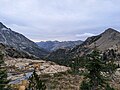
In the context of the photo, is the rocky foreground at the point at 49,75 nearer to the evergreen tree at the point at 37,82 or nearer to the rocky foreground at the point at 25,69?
the rocky foreground at the point at 25,69

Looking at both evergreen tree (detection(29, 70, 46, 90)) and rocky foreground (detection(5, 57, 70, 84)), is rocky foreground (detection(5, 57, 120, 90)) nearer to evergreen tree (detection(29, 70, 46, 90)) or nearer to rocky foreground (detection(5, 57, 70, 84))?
rocky foreground (detection(5, 57, 70, 84))

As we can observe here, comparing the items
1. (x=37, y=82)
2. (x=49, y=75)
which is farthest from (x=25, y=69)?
(x=37, y=82)

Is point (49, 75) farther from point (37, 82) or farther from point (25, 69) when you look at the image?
point (37, 82)

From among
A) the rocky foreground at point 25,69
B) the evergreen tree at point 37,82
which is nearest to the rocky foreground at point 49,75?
the rocky foreground at point 25,69

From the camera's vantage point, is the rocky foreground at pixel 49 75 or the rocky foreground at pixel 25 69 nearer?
the rocky foreground at pixel 49 75

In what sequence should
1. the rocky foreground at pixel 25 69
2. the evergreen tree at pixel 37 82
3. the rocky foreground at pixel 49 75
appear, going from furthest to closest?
the rocky foreground at pixel 25 69 < the rocky foreground at pixel 49 75 < the evergreen tree at pixel 37 82

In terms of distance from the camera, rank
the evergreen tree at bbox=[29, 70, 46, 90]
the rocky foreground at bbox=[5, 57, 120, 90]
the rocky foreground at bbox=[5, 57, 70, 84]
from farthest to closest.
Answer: the rocky foreground at bbox=[5, 57, 70, 84]
the rocky foreground at bbox=[5, 57, 120, 90]
the evergreen tree at bbox=[29, 70, 46, 90]

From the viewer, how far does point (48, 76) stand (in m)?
117

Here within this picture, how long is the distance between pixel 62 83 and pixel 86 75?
70.6m

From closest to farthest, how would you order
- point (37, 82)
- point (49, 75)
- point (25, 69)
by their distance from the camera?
point (37, 82), point (49, 75), point (25, 69)

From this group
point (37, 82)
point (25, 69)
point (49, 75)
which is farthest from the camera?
point (25, 69)

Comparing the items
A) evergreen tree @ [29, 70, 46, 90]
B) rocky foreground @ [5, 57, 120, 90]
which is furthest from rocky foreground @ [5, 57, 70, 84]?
evergreen tree @ [29, 70, 46, 90]

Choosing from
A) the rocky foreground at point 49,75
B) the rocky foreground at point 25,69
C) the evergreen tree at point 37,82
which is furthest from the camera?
the rocky foreground at point 25,69

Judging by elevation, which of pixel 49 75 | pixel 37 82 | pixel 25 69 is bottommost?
pixel 49 75
